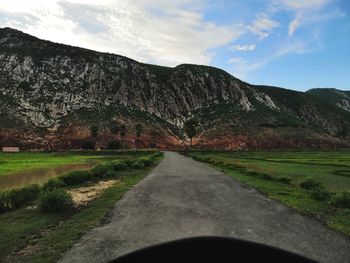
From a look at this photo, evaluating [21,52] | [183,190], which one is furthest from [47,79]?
[183,190]

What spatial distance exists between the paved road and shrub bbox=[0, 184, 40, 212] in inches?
200

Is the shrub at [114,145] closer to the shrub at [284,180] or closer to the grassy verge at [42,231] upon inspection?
the shrub at [284,180]

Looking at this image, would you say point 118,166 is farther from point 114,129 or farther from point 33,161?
point 114,129

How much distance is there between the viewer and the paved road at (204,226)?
445 inches

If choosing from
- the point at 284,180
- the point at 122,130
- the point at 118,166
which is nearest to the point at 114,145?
the point at 122,130

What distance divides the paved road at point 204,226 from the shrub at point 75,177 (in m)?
9.51

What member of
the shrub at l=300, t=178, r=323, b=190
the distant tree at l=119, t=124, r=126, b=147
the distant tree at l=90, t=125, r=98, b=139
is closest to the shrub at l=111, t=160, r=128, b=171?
the shrub at l=300, t=178, r=323, b=190

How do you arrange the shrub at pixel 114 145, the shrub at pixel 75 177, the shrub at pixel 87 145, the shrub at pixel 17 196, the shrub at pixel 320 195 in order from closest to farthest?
the shrub at pixel 17 196, the shrub at pixel 320 195, the shrub at pixel 75 177, the shrub at pixel 114 145, the shrub at pixel 87 145

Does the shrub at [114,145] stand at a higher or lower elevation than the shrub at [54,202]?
lower

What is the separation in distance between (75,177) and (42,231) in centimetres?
1654

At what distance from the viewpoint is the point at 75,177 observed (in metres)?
30.9

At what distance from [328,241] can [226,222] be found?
11.4 ft

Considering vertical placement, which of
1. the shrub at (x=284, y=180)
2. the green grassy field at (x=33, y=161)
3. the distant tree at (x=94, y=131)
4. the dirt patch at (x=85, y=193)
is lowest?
the green grassy field at (x=33, y=161)

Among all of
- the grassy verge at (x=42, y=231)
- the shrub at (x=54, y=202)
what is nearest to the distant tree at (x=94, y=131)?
the grassy verge at (x=42, y=231)
